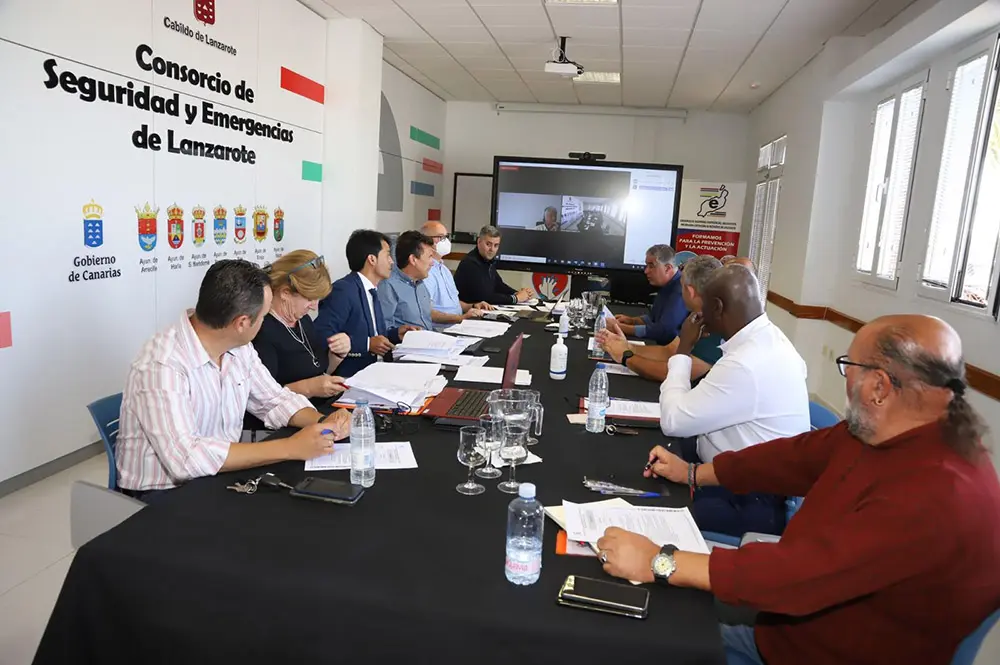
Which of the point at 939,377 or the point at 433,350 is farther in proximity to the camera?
the point at 433,350

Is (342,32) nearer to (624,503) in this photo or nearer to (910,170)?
(910,170)

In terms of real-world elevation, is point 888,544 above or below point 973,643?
above

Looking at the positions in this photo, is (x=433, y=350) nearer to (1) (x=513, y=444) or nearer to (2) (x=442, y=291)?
(1) (x=513, y=444)

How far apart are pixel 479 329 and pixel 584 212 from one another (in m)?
3.73

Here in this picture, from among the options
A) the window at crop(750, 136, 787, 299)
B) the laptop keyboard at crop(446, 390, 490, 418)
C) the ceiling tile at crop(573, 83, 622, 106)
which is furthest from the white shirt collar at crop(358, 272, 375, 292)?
the ceiling tile at crop(573, 83, 622, 106)

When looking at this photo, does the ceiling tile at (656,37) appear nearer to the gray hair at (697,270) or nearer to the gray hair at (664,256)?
the gray hair at (664,256)

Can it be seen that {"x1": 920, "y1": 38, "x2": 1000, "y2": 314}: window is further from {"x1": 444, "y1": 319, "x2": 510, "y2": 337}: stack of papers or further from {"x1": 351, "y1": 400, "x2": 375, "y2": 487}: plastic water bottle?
{"x1": 351, "y1": 400, "x2": 375, "y2": 487}: plastic water bottle

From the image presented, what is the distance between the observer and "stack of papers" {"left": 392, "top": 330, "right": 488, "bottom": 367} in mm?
3129

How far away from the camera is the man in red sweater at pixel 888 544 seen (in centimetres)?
117

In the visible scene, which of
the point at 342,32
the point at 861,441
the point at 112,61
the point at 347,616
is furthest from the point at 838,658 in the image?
the point at 342,32

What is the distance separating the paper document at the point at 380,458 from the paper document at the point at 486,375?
2.85ft

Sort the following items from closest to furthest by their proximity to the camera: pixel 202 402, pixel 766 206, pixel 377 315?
pixel 202 402 < pixel 377 315 < pixel 766 206

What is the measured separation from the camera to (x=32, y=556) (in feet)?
9.09

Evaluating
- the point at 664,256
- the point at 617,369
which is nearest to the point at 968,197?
the point at 664,256
